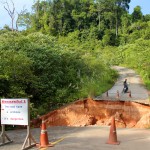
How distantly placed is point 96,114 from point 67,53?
9397 millimetres

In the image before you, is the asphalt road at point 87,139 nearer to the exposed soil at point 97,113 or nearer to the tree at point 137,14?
the exposed soil at point 97,113

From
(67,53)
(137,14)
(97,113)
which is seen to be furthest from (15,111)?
(137,14)

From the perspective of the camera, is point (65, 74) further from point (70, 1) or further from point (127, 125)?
point (70, 1)

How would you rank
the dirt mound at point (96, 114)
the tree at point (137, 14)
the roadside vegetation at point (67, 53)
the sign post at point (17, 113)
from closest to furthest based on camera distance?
the sign post at point (17, 113)
the dirt mound at point (96, 114)
the roadside vegetation at point (67, 53)
the tree at point (137, 14)

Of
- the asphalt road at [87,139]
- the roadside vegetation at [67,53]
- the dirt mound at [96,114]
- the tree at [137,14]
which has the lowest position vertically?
the asphalt road at [87,139]

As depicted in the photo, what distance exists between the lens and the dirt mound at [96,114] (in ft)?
52.7

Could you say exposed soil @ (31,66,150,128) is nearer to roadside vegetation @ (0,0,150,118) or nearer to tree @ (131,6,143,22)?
roadside vegetation @ (0,0,150,118)

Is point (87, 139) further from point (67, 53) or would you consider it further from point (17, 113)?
point (67, 53)

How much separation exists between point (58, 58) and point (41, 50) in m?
1.64

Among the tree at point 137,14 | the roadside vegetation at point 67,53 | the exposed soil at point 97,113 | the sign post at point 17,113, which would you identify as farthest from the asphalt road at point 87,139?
the tree at point 137,14

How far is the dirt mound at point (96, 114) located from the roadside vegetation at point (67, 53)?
1305 mm

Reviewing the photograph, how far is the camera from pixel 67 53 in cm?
2550

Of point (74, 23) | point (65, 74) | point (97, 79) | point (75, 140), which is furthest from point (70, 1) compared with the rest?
point (75, 140)

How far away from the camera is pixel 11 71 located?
1758 centimetres
